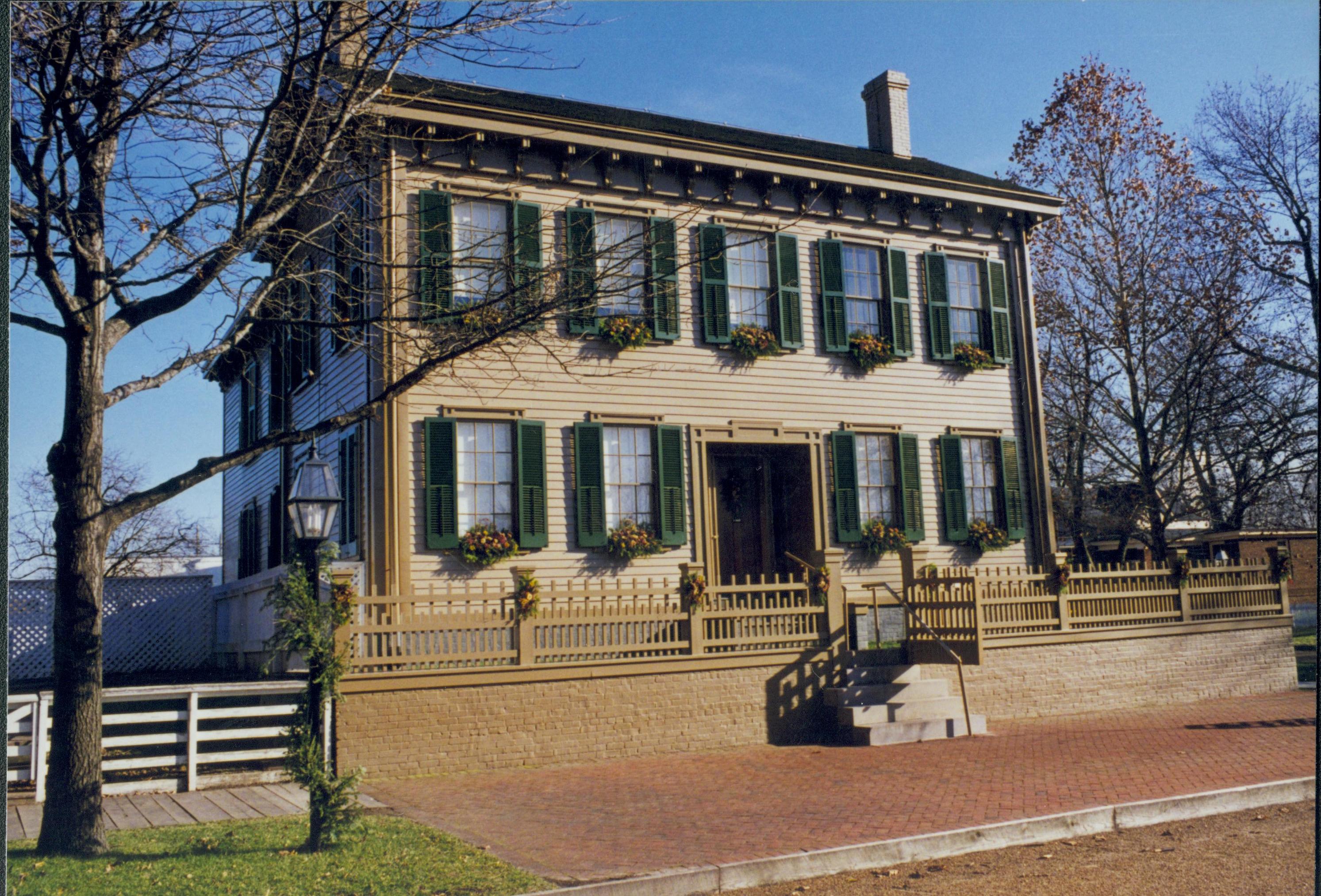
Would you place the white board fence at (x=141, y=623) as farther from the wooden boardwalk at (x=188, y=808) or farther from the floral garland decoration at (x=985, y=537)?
the floral garland decoration at (x=985, y=537)

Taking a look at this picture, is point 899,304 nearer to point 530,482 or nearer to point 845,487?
point 845,487

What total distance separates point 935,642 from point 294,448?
10.9 meters

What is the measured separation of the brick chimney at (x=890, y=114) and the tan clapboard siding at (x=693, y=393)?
12.2ft

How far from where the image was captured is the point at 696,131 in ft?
58.1

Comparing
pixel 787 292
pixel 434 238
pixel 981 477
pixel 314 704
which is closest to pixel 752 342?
pixel 787 292

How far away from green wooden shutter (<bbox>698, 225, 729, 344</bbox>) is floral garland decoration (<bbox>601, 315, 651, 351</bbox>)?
1.03 m

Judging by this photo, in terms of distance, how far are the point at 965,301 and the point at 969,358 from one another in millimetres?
1118

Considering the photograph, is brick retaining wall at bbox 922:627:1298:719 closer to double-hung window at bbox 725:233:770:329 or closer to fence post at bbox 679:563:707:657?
fence post at bbox 679:563:707:657

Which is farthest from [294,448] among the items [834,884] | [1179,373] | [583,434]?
[1179,373]

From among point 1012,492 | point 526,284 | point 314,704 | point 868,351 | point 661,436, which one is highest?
point 868,351

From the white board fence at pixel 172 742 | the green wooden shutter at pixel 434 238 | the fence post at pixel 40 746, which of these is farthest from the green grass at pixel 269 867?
the green wooden shutter at pixel 434 238

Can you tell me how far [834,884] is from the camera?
22.4 ft

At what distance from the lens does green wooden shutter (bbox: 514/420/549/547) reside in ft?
46.4

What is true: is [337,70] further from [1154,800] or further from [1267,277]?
[1267,277]
